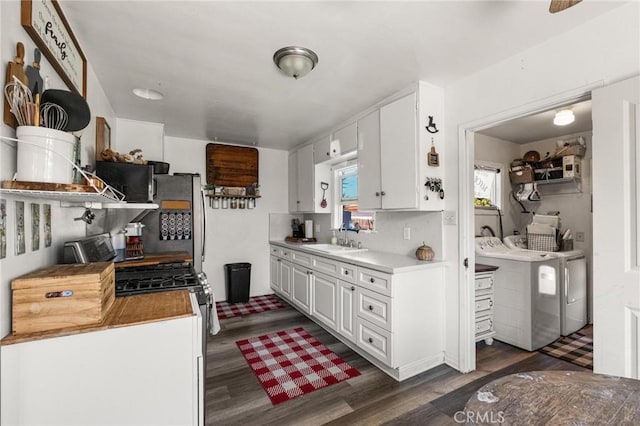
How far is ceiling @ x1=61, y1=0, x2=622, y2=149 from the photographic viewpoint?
60.4 inches

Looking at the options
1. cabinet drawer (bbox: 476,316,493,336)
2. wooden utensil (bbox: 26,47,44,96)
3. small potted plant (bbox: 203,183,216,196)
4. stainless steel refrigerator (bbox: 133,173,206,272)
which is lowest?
cabinet drawer (bbox: 476,316,493,336)

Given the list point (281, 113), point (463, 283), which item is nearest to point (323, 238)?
point (281, 113)

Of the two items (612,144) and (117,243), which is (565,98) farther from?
(117,243)

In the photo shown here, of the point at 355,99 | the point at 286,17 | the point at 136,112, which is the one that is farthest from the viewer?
the point at 136,112

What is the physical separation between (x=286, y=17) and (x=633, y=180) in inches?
76.6

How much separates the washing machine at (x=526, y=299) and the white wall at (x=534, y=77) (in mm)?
820

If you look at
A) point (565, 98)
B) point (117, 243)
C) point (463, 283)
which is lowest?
point (463, 283)

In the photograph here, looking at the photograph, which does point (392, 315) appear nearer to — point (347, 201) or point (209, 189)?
point (347, 201)

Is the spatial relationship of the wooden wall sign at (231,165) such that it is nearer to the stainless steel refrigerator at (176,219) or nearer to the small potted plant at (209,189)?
the small potted plant at (209,189)

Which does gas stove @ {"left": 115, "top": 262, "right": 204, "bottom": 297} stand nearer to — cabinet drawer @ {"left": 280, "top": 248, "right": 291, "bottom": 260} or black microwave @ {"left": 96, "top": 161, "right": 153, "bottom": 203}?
black microwave @ {"left": 96, "top": 161, "right": 153, "bottom": 203}

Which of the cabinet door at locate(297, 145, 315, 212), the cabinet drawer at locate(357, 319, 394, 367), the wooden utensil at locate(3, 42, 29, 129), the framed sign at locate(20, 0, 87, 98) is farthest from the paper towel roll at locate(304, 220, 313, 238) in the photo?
the wooden utensil at locate(3, 42, 29, 129)

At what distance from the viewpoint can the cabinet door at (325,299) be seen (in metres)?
2.89

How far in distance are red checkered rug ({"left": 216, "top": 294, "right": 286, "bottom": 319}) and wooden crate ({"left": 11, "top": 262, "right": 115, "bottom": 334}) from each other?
274 cm

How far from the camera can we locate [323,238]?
424 centimetres
